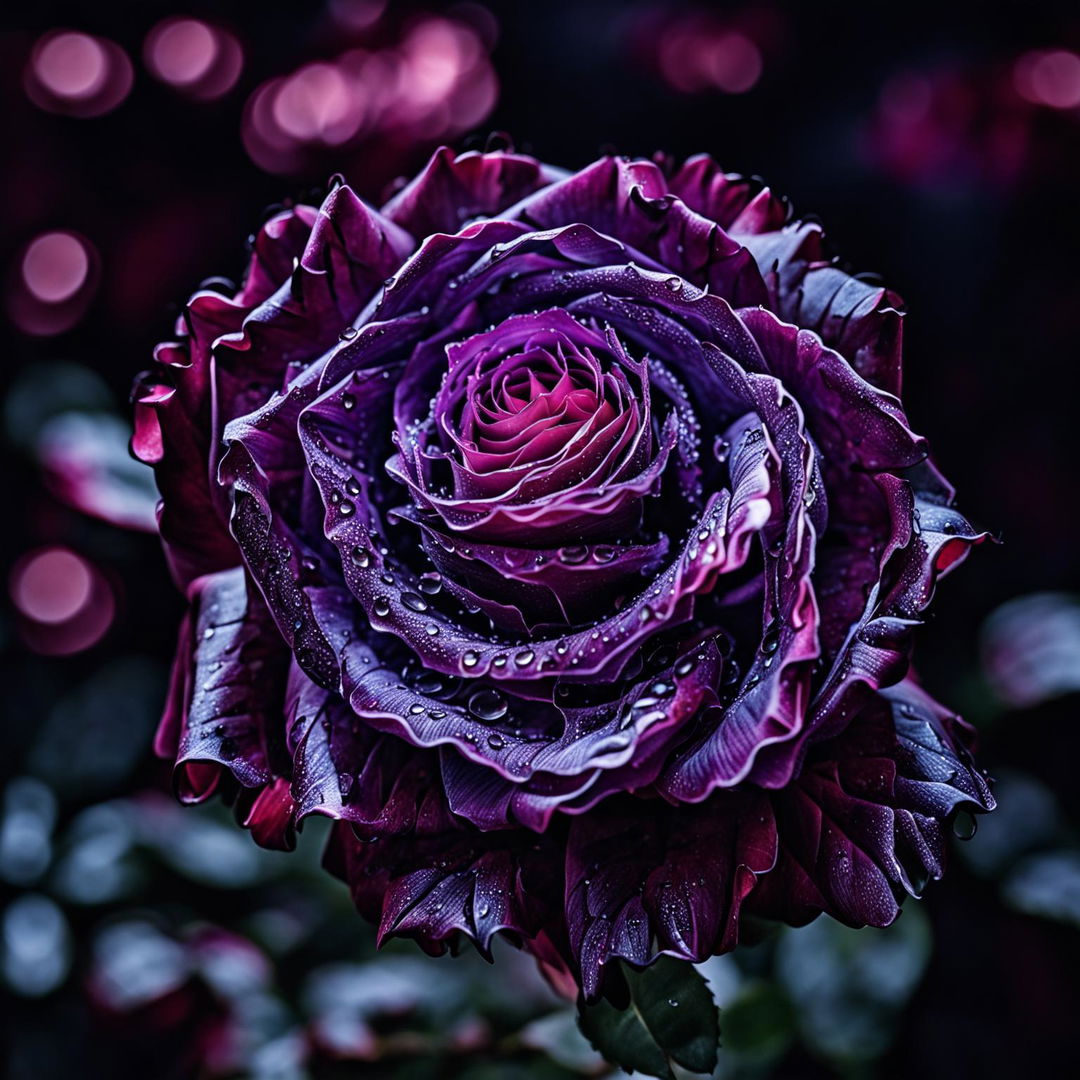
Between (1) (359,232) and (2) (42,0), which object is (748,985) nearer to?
(1) (359,232)

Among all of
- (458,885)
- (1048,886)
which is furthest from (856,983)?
(458,885)

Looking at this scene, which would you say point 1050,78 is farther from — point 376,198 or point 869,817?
point 869,817

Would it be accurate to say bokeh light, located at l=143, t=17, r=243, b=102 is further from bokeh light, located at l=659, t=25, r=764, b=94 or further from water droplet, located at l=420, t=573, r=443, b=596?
water droplet, located at l=420, t=573, r=443, b=596

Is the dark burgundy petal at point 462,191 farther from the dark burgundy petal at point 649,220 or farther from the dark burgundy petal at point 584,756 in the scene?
the dark burgundy petal at point 584,756

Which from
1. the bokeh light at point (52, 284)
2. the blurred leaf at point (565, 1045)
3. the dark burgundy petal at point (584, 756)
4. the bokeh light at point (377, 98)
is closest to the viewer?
the dark burgundy petal at point (584, 756)

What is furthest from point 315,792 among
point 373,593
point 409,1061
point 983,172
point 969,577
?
point 983,172

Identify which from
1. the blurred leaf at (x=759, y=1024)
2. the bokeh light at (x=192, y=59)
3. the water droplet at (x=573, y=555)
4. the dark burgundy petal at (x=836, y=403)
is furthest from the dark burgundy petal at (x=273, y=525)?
the bokeh light at (x=192, y=59)

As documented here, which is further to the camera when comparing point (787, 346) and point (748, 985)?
point (748, 985)
